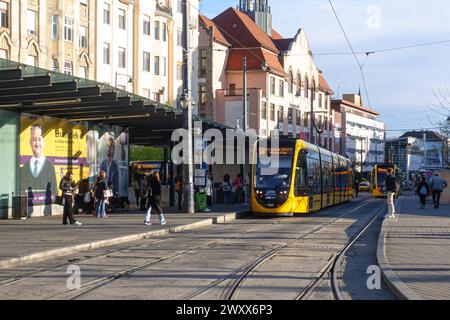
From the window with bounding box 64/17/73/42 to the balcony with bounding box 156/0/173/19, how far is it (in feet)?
40.1

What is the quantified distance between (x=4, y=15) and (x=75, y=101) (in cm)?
1792

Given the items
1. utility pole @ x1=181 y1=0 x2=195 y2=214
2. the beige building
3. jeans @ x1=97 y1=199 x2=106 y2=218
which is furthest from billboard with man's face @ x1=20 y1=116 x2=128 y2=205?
the beige building

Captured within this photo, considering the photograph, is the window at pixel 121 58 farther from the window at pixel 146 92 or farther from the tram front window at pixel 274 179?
the tram front window at pixel 274 179

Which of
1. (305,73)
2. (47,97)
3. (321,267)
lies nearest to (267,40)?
(305,73)

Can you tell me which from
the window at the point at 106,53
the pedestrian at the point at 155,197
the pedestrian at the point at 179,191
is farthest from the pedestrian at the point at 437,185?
the window at the point at 106,53

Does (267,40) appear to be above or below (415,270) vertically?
above

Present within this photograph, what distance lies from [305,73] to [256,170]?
58.8 m

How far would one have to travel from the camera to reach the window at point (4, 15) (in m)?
39.0

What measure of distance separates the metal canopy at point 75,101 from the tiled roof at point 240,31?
43510mm

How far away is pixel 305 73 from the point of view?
285 feet

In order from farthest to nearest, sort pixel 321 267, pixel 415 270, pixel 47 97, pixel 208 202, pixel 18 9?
pixel 18 9
pixel 208 202
pixel 47 97
pixel 321 267
pixel 415 270

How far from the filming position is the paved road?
1048 cm

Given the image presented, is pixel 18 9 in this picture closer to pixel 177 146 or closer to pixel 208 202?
pixel 177 146

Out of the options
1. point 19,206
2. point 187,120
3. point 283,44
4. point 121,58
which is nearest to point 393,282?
point 19,206
